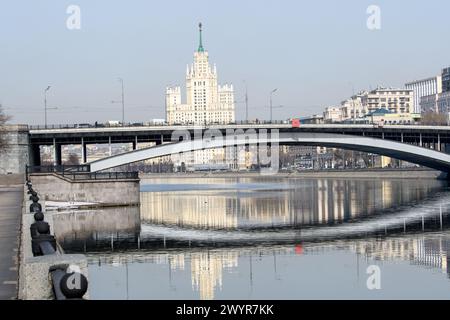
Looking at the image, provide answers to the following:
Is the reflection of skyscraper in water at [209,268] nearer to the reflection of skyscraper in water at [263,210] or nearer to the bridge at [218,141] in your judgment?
the reflection of skyscraper in water at [263,210]

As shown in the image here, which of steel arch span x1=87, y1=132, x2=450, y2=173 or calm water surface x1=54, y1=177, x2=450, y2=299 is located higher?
steel arch span x1=87, y1=132, x2=450, y2=173

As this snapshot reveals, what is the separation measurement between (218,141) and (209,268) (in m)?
46.7

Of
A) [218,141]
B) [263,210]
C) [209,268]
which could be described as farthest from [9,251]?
[218,141]

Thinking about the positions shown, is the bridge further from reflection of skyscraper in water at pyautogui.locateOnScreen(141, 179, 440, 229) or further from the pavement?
the pavement

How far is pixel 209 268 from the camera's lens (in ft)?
87.4

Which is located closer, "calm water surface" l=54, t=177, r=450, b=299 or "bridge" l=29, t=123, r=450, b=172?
"calm water surface" l=54, t=177, r=450, b=299

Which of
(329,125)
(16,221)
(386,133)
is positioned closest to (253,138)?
(329,125)

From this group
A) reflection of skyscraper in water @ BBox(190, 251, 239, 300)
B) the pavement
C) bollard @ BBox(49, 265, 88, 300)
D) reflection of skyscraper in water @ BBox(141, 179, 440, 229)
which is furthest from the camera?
reflection of skyscraper in water @ BBox(141, 179, 440, 229)

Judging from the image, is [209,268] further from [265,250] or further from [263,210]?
A: [263,210]

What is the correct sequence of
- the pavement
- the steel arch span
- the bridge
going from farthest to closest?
the steel arch span, the bridge, the pavement

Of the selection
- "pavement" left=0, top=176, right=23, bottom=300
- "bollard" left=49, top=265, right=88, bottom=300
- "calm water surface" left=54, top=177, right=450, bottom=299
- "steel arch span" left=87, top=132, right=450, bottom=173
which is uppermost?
"steel arch span" left=87, top=132, right=450, bottom=173

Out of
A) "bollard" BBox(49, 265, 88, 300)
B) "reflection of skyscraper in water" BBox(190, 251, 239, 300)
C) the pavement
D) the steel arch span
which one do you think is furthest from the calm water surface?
"bollard" BBox(49, 265, 88, 300)

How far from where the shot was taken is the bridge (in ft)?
230

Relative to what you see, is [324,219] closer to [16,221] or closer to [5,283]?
[16,221]
